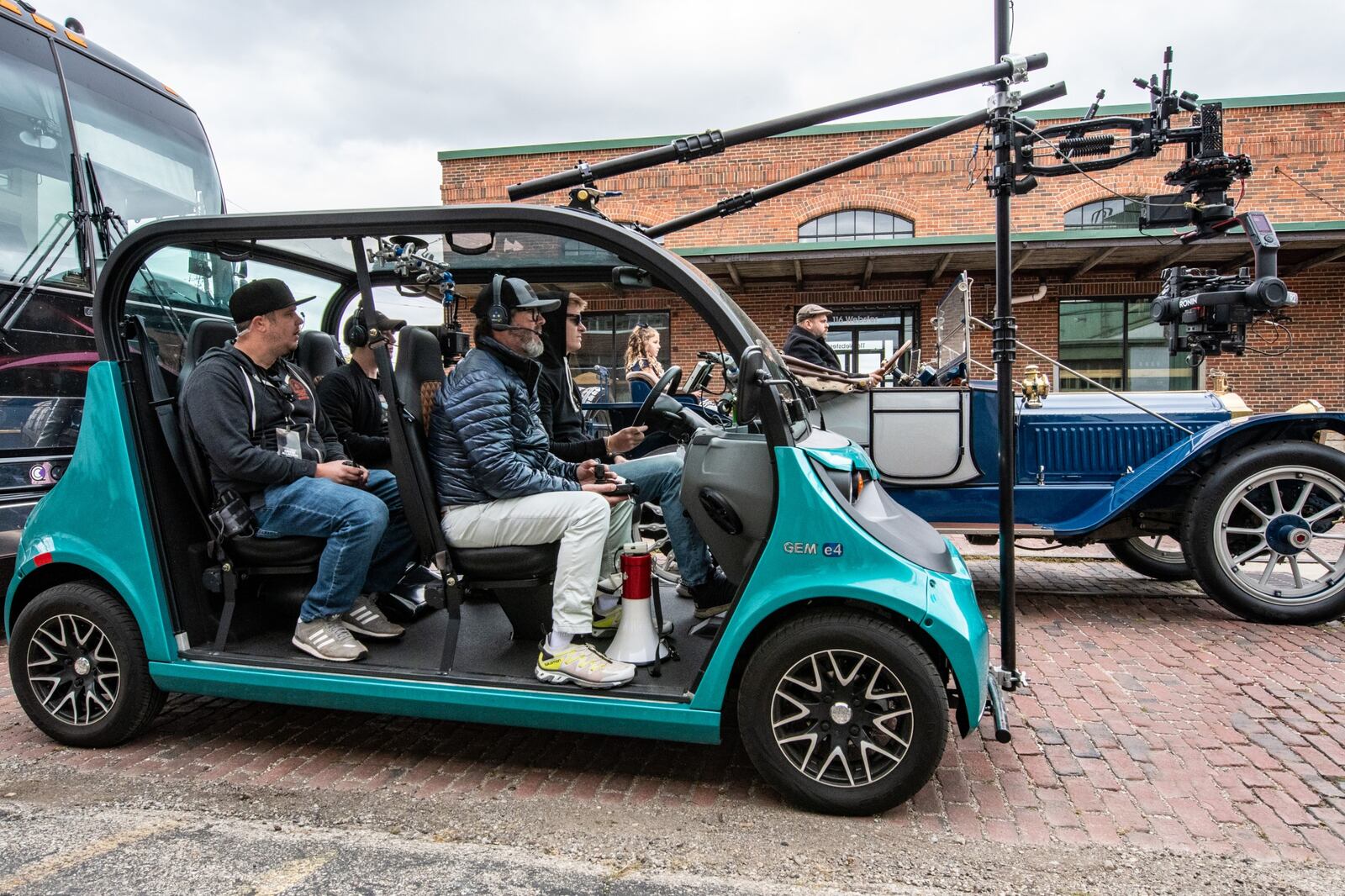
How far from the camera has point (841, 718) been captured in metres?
2.78

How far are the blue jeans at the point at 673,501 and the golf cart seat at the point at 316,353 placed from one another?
2074 millimetres

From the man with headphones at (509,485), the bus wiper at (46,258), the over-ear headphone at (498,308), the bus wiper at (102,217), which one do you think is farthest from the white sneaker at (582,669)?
the bus wiper at (102,217)

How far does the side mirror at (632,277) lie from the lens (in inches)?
121

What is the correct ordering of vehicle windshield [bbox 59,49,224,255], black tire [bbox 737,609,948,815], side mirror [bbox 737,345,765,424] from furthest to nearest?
vehicle windshield [bbox 59,49,224,255] < side mirror [bbox 737,345,765,424] < black tire [bbox 737,609,948,815]

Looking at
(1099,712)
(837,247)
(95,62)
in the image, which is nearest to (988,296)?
(837,247)

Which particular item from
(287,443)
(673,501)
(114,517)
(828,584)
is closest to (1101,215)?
(673,501)

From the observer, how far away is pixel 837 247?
1344 centimetres

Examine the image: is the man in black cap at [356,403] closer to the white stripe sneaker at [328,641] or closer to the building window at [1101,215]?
the white stripe sneaker at [328,641]

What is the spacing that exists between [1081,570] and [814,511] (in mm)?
5249

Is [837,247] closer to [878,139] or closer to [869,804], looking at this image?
[878,139]

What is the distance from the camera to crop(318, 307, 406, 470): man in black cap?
15.5 ft

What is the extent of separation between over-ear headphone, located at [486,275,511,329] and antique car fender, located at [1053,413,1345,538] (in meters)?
4.20

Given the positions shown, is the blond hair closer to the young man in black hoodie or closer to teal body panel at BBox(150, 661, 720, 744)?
the young man in black hoodie

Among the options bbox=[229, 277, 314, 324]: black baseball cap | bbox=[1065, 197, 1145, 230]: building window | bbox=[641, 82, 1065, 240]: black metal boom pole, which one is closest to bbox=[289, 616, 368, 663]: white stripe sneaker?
bbox=[229, 277, 314, 324]: black baseball cap
